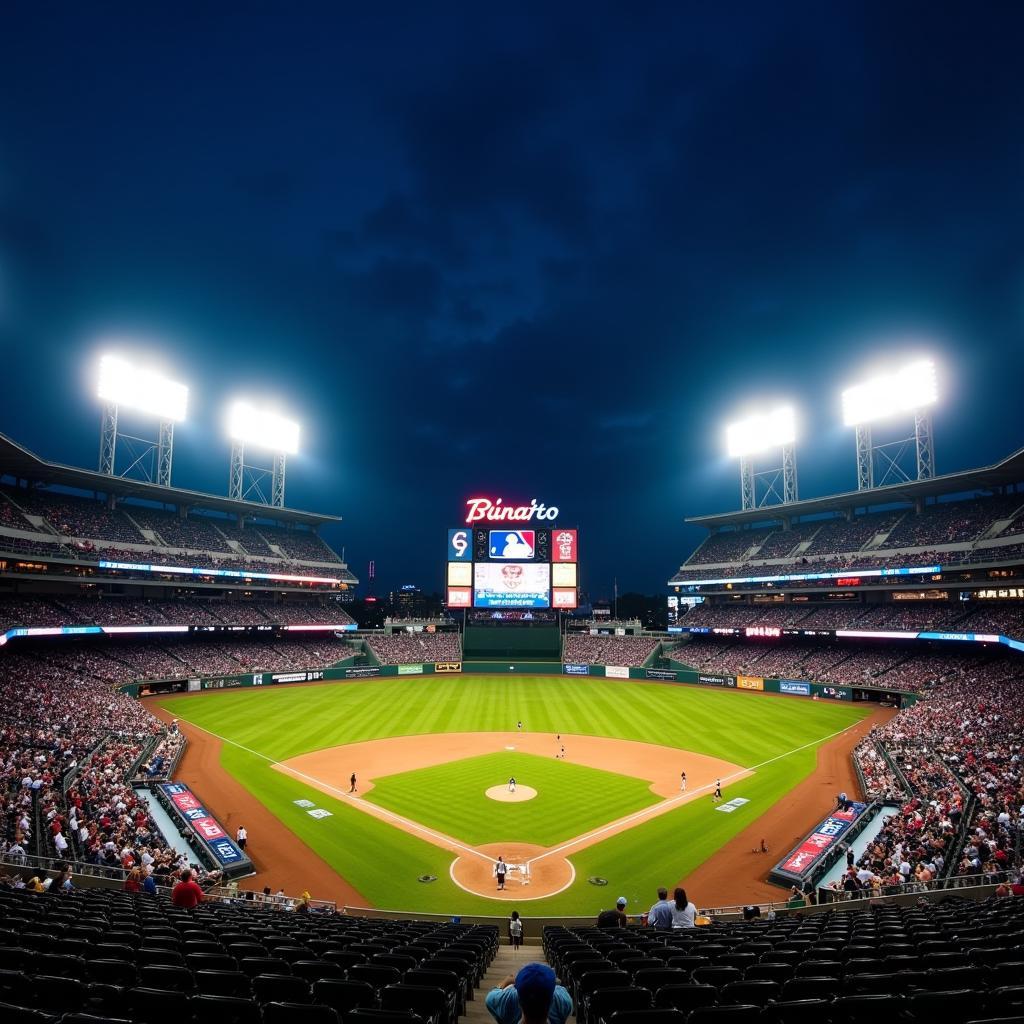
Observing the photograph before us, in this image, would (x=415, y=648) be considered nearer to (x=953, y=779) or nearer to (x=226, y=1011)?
(x=953, y=779)

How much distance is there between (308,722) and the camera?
154 ft

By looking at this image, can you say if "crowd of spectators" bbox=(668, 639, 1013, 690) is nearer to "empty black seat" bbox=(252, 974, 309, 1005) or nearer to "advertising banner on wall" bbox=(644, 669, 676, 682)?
"advertising banner on wall" bbox=(644, 669, 676, 682)

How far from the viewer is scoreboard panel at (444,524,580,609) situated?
75.6m

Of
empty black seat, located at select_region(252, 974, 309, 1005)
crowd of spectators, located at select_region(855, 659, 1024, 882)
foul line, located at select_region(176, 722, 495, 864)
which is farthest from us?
foul line, located at select_region(176, 722, 495, 864)

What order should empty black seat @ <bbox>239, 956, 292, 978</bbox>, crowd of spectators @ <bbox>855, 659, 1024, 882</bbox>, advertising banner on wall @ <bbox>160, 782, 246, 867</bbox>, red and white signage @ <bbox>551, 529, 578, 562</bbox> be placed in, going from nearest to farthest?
empty black seat @ <bbox>239, 956, 292, 978</bbox>
crowd of spectators @ <bbox>855, 659, 1024, 882</bbox>
advertising banner on wall @ <bbox>160, 782, 246, 867</bbox>
red and white signage @ <bbox>551, 529, 578, 562</bbox>

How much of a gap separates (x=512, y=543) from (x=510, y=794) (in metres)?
46.1

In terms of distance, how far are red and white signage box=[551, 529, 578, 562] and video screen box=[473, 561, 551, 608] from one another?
181 centimetres

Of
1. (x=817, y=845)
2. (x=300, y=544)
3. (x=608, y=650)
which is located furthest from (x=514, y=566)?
(x=817, y=845)

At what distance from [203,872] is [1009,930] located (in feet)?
74.7

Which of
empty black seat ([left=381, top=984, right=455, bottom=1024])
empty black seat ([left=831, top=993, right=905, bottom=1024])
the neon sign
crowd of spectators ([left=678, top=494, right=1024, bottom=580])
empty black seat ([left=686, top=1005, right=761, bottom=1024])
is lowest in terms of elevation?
empty black seat ([left=381, top=984, right=455, bottom=1024])

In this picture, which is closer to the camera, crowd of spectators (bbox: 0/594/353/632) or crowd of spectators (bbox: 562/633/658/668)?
crowd of spectators (bbox: 0/594/353/632)

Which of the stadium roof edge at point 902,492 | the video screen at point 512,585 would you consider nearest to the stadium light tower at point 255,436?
the video screen at point 512,585

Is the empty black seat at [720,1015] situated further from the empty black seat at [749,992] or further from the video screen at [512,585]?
the video screen at [512,585]

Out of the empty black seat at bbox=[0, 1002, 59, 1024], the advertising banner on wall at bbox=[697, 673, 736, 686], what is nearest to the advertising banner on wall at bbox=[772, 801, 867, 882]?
the empty black seat at bbox=[0, 1002, 59, 1024]
